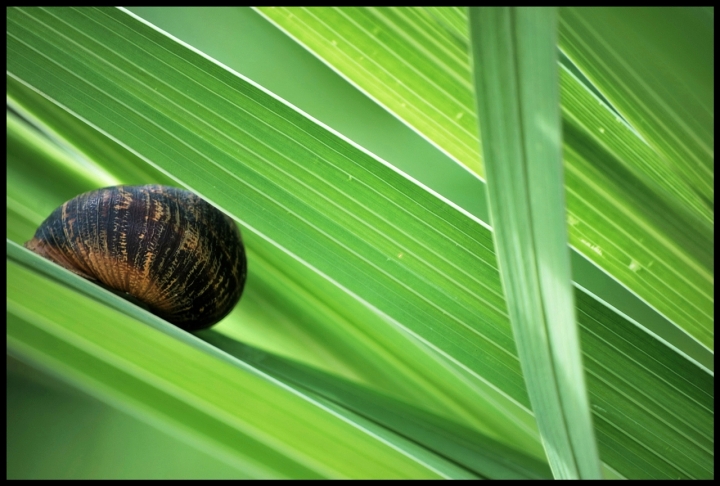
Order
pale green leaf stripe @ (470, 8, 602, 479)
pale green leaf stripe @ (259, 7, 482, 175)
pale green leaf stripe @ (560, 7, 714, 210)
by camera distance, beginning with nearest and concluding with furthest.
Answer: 1. pale green leaf stripe @ (470, 8, 602, 479)
2. pale green leaf stripe @ (560, 7, 714, 210)
3. pale green leaf stripe @ (259, 7, 482, 175)

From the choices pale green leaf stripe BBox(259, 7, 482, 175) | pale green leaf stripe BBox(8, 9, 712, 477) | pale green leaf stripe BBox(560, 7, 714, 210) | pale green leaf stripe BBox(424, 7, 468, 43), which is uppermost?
pale green leaf stripe BBox(560, 7, 714, 210)

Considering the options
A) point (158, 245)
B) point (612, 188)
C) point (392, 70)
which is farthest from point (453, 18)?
point (158, 245)

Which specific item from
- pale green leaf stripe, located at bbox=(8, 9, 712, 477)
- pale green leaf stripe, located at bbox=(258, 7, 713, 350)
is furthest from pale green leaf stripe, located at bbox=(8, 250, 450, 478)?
pale green leaf stripe, located at bbox=(258, 7, 713, 350)

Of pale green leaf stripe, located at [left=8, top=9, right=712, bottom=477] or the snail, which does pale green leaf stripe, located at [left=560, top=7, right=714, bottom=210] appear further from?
the snail

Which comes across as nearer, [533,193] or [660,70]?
[533,193]

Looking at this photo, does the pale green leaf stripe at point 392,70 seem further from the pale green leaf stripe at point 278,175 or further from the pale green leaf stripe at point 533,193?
the pale green leaf stripe at point 533,193

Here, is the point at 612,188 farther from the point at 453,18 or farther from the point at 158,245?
the point at 158,245
